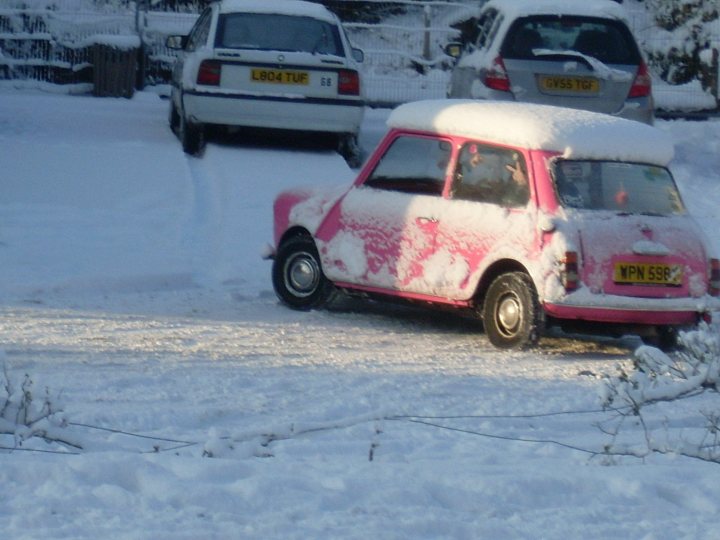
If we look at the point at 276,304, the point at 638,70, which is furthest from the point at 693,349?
the point at 638,70

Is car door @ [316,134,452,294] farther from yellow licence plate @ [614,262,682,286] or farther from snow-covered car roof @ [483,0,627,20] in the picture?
snow-covered car roof @ [483,0,627,20]

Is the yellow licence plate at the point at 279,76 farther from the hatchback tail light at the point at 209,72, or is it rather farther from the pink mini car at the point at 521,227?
the pink mini car at the point at 521,227

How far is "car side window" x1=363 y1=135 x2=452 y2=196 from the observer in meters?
9.84

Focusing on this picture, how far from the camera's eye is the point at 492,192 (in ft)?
31.2

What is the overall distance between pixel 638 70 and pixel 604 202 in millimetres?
5612

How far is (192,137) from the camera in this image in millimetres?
15555

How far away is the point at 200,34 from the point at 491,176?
286 inches

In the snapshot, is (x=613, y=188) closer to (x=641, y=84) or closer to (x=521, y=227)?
(x=521, y=227)

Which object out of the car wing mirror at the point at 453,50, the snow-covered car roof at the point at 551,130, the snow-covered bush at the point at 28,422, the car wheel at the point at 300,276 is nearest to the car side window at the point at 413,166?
the snow-covered car roof at the point at 551,130

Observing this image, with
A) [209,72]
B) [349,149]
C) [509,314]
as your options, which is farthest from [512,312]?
[349,149]

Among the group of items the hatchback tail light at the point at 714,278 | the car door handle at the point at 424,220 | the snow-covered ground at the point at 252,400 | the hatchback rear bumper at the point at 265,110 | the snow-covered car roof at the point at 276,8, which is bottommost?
the snow-covered ground at the point at 252,400

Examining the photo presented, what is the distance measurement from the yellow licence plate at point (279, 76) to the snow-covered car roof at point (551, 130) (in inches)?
199

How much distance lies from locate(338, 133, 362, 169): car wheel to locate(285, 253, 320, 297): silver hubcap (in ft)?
16.9

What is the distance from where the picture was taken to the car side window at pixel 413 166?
32.3 feet
